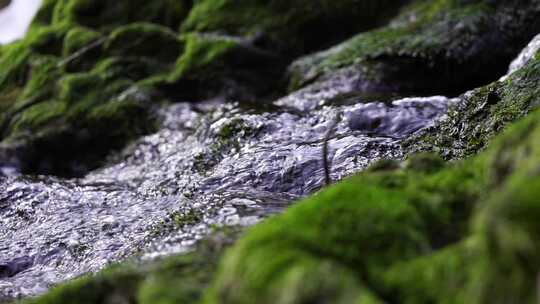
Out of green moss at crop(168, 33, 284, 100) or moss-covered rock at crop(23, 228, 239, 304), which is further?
green moss at crop(168, 33, 284, 100)

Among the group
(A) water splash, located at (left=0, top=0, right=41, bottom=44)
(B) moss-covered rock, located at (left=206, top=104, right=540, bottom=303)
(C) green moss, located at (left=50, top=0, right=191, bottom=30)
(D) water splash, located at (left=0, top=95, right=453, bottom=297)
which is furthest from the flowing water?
(A) water splash, located at (left=0, top=0, right=41, bottom=44)

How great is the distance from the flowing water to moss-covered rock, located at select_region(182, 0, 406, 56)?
3789mm

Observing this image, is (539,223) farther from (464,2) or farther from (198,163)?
(464,2)

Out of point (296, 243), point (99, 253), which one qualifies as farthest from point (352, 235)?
point (99, 253)

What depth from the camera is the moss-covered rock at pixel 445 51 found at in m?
14.6

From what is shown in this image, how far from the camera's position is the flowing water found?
27.1 feet

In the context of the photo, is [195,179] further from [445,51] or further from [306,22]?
[306,22]

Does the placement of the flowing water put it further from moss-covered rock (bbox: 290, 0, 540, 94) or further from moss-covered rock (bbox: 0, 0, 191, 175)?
moss-covered rock (bbox: 0, 0, 191, 175)

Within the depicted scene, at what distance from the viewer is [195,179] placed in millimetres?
11133

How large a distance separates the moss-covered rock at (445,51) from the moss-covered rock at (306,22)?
2.44 metres

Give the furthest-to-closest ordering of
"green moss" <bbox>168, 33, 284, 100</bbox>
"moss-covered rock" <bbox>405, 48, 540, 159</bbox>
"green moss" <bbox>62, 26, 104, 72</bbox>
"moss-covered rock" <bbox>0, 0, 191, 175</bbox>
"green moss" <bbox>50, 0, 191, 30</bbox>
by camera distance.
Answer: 1. "green moss" <bbox>50, 0, 191, 30</bbox>
2. "green moss" <bbox>62, 26, 104, 72</bbox>
3. "green moss" <bbox>168, 33, 284, 100</bbox>
4. "moss-covered rock" <bbox>0, 0, 191, 175</bbox>
5. "moss-covered rock" <bbox>405, 48, 540, 159</bbox>

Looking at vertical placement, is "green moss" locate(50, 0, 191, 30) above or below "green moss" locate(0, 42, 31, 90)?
above

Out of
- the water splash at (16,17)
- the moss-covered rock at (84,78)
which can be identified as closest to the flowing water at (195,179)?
the moss-covered rock at (84,78)

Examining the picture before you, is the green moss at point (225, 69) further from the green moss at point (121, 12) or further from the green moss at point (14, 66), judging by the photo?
the green moss at point (14, 66)
